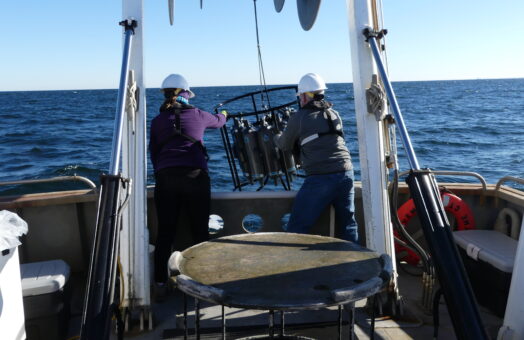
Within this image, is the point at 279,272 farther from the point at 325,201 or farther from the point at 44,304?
the point at 44,304

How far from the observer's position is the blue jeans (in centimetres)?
452

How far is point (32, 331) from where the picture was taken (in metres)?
3.81

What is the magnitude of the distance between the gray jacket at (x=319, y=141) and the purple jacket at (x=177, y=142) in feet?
2.85

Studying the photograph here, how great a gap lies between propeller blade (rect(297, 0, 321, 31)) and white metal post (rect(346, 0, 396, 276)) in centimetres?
58

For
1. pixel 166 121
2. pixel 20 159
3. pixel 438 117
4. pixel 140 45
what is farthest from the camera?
pixel 438 117

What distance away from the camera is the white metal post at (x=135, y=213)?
13.0ft

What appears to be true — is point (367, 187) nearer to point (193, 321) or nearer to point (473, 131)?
point (193, 321)

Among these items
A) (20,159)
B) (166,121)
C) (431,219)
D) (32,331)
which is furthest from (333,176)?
(20,159)

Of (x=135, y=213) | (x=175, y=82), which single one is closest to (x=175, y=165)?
(x=135, y=213)

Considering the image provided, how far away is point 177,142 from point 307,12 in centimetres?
189

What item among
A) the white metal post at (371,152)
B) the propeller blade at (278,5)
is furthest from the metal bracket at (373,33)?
the propeller blade at (278,5)

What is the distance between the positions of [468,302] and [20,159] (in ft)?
74.8

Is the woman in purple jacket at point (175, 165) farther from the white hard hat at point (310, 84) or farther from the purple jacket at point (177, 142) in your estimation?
the white hard hat at point (310, 84)

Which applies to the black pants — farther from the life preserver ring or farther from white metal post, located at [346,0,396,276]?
the life preserver ring
